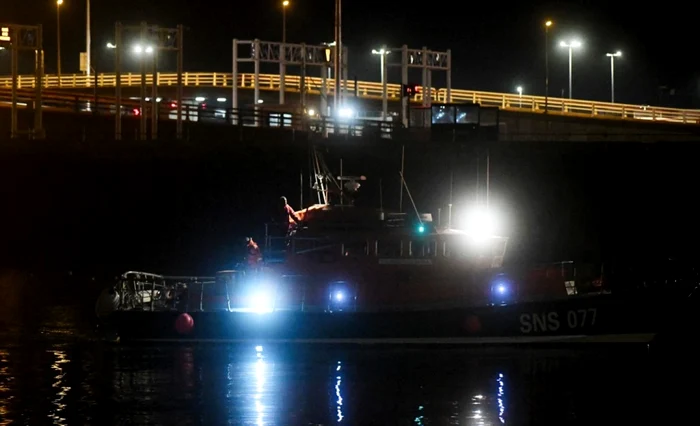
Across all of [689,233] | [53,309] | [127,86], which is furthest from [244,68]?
[53,309]

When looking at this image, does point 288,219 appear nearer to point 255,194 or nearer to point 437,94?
point 255,194

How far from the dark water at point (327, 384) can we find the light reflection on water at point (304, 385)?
0.03 metres

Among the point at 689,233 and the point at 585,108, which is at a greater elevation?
the point at 585,108

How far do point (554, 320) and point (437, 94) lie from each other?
47.6 meters

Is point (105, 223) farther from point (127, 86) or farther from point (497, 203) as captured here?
point (127, 86)

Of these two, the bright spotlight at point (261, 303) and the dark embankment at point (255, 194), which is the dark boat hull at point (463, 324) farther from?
the dark embankment at point (255, 194)

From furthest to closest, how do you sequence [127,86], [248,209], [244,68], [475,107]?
[244,68] → [127,86] → [475,107] → [248,209]

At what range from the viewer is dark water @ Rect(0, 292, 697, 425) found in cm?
2194

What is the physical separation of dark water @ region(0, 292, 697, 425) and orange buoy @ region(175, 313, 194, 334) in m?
0.58

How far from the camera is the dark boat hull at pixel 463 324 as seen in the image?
27.2 metres

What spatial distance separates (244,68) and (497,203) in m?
57.7

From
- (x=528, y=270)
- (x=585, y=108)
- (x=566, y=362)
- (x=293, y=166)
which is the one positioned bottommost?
(x=566, y=362)

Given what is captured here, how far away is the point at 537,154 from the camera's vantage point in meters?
46.7

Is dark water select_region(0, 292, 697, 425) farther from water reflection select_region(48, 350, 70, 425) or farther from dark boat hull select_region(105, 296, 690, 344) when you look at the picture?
dark boat hull select_region(105, 296, 690, 344)
